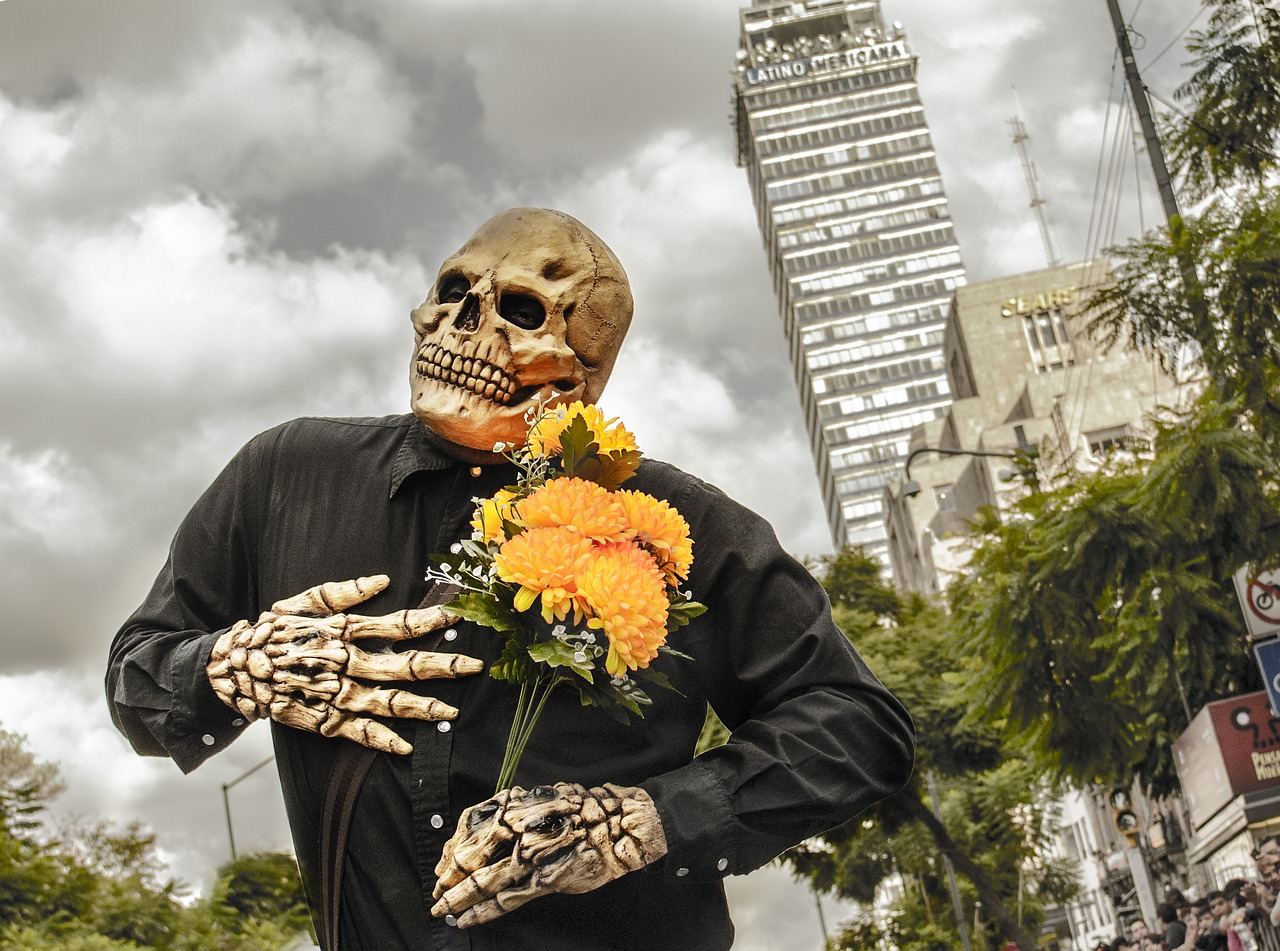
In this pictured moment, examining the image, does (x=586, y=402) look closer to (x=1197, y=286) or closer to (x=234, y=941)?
(x=1197, y=286)

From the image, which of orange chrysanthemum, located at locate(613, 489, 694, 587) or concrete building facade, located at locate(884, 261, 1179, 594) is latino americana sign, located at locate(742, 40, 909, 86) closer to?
concrete building facade, located at locate(884, 261, 1179, 594)

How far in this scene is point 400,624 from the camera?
2.04m

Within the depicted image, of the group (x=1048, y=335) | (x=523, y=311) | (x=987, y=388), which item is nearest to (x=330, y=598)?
(x=523, y=311)

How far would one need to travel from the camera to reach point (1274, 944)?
1198 centimetres

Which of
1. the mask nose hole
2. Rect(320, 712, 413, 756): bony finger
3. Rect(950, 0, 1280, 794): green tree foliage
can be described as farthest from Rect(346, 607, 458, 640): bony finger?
Rect(950, 0, 1280, 794): green tree foliage

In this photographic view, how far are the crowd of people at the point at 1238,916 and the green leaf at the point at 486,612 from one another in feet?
34.2

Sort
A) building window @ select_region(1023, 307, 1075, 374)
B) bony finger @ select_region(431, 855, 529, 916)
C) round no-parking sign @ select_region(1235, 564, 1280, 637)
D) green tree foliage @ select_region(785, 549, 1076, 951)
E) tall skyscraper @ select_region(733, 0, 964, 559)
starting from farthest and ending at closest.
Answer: tall skyscraper @ select_region(733, 0, 964, 559), building window @ select_region(1023, 307, 1075, 374), green tree foliage @ select_region(785, 549, 1076, 951), round no-parking sign @ select_region(1235, 564, 1280, 637), bony finger @ select_region(431, 855, 529, 916)

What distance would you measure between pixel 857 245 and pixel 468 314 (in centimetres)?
13010

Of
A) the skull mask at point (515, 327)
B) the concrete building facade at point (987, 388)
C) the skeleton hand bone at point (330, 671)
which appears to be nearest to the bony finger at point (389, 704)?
the skeleton hand bone at point (330, 671)

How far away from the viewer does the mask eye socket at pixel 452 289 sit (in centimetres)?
239

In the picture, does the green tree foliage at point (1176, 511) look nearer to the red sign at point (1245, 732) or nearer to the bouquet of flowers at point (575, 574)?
the red sign at point (1245, 732)

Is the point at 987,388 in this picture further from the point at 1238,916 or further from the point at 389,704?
the point at 389,704

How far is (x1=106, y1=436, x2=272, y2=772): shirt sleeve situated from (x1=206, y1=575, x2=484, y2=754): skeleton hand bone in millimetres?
63

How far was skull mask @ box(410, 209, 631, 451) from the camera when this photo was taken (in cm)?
226
